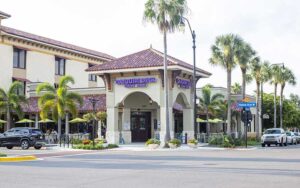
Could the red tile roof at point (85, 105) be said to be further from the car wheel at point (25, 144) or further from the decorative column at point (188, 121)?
the car wheel at point (25, 144)

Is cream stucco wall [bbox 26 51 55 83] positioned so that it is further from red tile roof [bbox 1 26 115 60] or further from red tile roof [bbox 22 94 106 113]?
red tile roof [bbox 22 94 106 113]

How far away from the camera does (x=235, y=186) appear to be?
42.0 ft

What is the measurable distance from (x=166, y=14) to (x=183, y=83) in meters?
7.85

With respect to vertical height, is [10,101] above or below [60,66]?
below

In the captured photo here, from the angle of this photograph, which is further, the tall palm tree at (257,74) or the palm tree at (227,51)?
the tall palm tree at (257,74)

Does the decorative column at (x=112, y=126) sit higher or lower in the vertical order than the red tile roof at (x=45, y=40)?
lower

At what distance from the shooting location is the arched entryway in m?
43.8

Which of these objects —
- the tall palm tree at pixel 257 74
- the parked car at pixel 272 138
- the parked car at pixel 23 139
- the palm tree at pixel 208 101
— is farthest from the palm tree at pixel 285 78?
the parked car at pixel 23 139

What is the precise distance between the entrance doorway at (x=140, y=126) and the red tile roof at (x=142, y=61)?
627 cm

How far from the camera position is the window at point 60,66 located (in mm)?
56447

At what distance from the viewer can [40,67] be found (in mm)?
53500

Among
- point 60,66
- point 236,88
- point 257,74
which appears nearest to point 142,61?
point 60,66

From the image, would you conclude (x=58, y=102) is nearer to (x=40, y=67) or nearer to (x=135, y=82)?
(x=135, y=82)

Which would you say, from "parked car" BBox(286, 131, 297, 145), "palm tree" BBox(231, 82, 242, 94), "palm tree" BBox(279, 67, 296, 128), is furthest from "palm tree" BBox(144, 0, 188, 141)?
"palm tree" BBox(231, 82, 242, 94)
